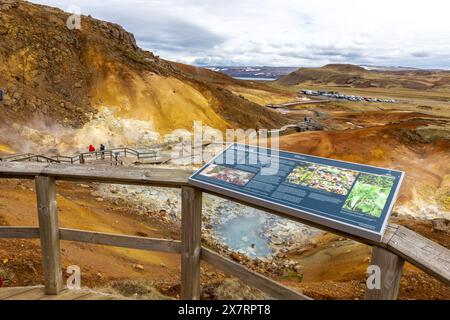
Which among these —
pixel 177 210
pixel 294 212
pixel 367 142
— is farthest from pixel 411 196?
pixel 294 212

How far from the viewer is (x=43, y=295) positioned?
12.9 feet

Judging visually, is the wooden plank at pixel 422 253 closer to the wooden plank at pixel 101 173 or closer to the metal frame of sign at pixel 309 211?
the metal frame of sign at pixel 309 211

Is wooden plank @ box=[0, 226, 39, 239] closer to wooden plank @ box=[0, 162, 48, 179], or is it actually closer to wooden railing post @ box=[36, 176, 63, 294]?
wooden railing post @ box=[36, 176, 63, 294]

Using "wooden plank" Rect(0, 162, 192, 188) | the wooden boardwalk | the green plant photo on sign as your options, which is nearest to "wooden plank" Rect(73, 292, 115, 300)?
the wooden boardwalk

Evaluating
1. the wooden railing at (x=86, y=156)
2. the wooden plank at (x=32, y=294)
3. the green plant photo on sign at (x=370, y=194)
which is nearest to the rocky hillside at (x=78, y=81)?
the wooden railing at (x=86, y=156)

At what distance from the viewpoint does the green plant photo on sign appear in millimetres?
2721

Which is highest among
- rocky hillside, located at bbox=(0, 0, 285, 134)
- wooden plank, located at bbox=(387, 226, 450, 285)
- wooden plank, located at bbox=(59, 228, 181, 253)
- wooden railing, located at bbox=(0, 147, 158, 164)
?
rocky hillside, located at bbox=(0, 0, 285, 134)

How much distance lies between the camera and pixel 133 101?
36812 mm

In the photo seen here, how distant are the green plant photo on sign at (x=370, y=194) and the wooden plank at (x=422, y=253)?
23 centimetres

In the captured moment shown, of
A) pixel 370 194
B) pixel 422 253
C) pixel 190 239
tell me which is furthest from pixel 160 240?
pixel 422 253

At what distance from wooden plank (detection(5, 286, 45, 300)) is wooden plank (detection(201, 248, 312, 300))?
1.89 m

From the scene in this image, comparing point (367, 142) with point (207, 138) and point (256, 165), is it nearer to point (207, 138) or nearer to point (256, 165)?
point (207, 138)

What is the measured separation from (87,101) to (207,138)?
40.6 feet

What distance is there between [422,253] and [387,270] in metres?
0.26
